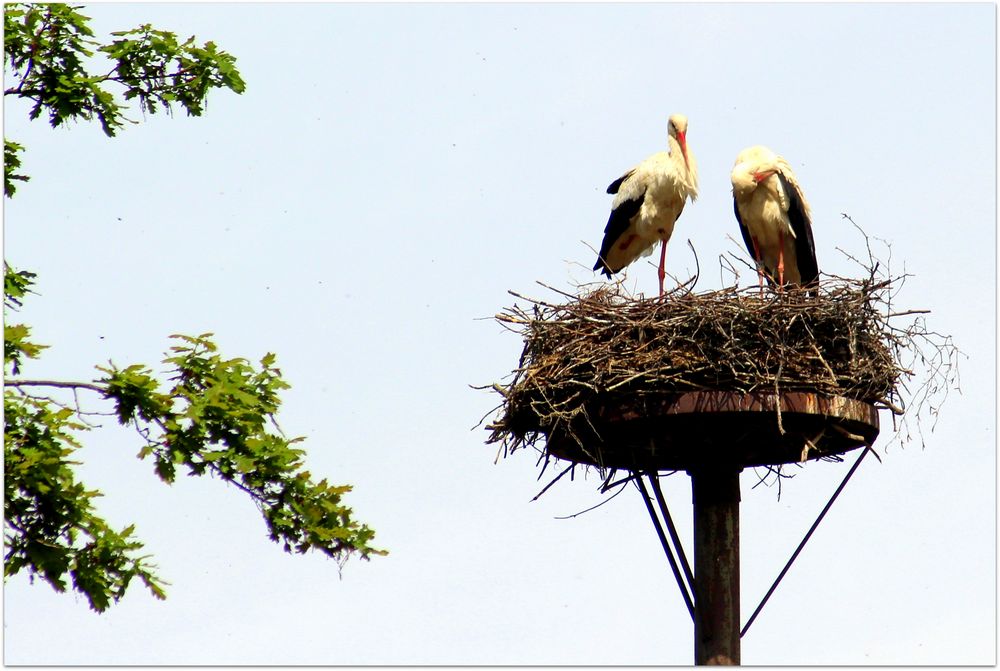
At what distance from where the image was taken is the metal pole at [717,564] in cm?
1012

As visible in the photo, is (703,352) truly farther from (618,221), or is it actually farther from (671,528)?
(618,221)

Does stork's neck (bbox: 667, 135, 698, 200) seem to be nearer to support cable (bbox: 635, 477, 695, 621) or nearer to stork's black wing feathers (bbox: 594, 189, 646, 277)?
stork's black wing feathers (bbox: 594, 189, 646, 277)

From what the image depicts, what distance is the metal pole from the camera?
10125 millimetres

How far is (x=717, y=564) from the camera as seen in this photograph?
10.3 meters

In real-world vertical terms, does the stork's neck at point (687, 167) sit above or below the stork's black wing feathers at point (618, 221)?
above

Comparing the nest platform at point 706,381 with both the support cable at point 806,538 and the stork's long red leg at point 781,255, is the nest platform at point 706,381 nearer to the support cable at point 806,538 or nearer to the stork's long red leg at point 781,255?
the support cable at point 806,538

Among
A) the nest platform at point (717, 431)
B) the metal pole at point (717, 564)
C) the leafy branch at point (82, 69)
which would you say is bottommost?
the metal pole at point (717, 564)

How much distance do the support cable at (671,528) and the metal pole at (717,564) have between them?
0.20 feet

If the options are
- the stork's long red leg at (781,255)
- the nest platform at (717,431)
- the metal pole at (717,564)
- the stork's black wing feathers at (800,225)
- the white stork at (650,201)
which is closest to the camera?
the nest platform at (717,431)

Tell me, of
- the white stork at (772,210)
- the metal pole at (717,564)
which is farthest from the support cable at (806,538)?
the white stork at (772,210)

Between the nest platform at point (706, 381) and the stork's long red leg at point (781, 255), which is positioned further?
the stork's long red leg at point (781, 255)

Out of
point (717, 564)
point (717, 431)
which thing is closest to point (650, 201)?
point (717, 431)

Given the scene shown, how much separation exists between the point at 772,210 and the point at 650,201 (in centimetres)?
105

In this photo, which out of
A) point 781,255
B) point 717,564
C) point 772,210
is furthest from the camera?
point 781,255
